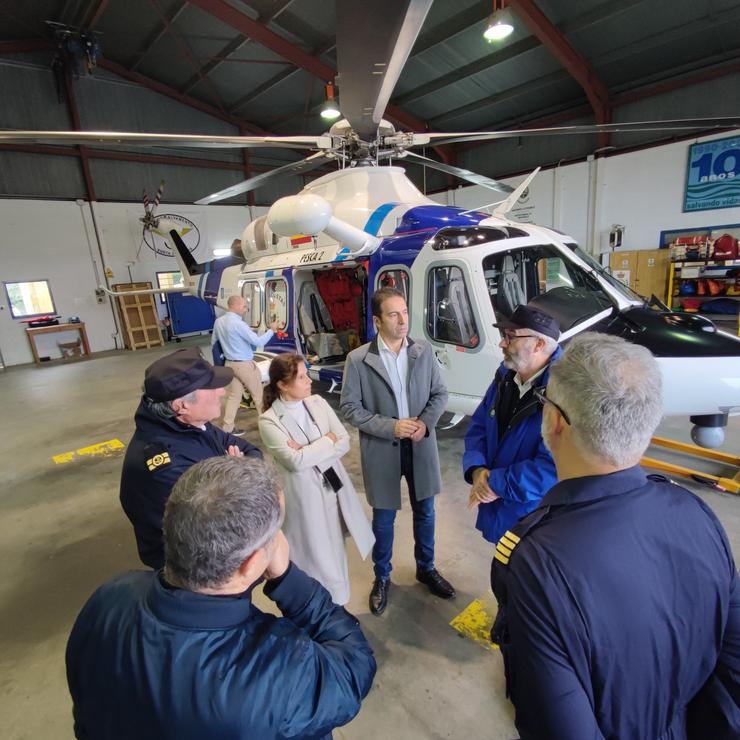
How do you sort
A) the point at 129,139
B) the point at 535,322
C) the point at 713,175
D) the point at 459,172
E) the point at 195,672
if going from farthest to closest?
the point at 713,175
the point at 459,172
the point at 129,139
the point at 535,322
the point at 195,672

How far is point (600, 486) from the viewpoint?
853 mm

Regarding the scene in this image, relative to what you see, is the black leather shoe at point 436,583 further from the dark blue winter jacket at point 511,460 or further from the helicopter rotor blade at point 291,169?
the helicopter rotor blade at point 291,169

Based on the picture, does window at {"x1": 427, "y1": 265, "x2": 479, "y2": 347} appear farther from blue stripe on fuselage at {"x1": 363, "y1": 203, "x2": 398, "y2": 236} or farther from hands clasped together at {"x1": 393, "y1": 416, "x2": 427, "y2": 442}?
hands clasped together at {"x1": 393, "y1": 416, "x2": 427, "y2": 442}

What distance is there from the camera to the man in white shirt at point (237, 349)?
4762mm

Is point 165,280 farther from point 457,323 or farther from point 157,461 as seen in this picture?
point 157,461

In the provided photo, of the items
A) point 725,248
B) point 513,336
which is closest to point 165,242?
point 513,336

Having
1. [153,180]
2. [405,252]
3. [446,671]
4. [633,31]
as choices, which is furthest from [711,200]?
[153,180]

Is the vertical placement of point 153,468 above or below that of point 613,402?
below

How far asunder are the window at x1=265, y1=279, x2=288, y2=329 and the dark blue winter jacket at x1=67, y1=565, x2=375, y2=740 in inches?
200

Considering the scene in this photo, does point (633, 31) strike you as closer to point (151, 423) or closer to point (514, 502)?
point (514, 502)

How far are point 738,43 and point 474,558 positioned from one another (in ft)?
41.6

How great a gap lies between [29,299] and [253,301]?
10327mm

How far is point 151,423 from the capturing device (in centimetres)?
162

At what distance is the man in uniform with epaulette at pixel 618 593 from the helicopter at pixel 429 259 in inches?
68.7
